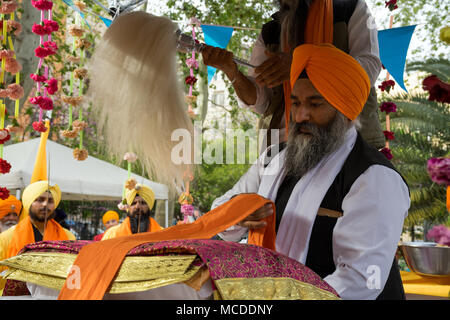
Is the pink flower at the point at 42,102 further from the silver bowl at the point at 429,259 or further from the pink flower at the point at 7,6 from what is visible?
the silver bowl at the point at 429,259

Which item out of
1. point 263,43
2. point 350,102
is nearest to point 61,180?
point 263,43

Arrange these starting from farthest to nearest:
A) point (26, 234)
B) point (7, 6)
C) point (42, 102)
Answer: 1. point (26, 234)
2. point (42, 102)
3. point (7, 6)

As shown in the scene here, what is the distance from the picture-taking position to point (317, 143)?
185cm

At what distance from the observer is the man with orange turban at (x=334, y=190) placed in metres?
1.50

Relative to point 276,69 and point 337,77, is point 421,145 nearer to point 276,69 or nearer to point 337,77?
point 276,69

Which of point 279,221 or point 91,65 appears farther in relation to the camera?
point 279,221

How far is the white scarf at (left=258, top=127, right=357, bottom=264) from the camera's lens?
1.66 metres

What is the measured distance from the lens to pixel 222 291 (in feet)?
3.20

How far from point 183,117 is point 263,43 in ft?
3.05

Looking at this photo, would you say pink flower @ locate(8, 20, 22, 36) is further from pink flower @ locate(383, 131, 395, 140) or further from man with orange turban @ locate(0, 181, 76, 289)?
pink flower @ locate(383, 131, 395, 140)

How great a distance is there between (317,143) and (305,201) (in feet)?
0.87

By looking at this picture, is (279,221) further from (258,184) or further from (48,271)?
(48,271)

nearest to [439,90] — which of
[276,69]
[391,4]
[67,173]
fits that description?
[276,69]

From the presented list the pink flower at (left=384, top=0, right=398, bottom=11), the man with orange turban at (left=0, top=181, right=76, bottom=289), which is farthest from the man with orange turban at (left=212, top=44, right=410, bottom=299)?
the man with orange turban at (left=0, top=181, right=76, bottom=289)
